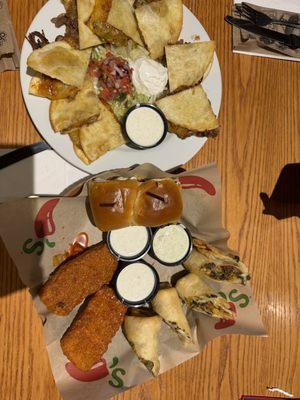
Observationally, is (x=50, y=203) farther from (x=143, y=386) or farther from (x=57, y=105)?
(x=143, y=386)

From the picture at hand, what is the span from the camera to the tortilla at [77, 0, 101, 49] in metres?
2.05

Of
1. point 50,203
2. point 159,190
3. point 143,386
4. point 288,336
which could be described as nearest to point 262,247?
point 288,336

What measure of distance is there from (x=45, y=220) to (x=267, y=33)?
1.42m

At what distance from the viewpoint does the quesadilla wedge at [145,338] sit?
6.52ft

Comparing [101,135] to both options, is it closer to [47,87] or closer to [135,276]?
[47,87]

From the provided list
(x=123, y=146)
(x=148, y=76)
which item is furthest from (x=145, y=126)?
(x=148, y=76)

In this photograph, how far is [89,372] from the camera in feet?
6.48

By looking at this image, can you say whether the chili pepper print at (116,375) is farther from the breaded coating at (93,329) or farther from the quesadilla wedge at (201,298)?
the quesadilla wedge at (201,298)

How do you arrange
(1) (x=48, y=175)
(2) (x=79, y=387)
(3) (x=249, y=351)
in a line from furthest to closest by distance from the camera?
(3) (x=249, y=351) < (1) (x=48, y=175) < (2) (x=79, y=387)

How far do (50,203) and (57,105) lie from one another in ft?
1.34

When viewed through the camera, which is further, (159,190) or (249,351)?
(249,351)

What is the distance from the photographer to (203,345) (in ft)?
6.86

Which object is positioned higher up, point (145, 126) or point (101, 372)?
point (145, 126)

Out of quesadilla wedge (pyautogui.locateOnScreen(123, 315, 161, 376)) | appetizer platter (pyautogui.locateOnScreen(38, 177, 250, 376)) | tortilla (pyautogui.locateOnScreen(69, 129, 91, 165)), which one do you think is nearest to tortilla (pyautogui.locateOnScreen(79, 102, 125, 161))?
tortilla (pyautogui.locateOnScreen(69, 129, 91, 165))
